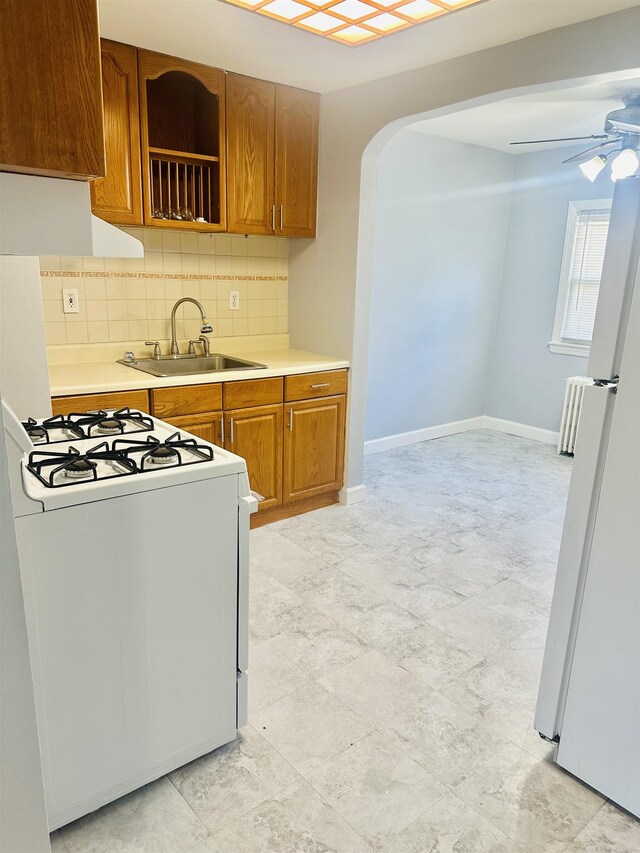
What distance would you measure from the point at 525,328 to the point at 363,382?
242cm

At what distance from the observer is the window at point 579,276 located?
4.86 metres

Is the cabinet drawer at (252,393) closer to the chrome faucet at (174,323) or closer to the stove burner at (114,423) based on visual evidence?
the chrome faucet at (174,323)

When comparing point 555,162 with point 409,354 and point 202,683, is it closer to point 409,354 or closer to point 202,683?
point 409,354

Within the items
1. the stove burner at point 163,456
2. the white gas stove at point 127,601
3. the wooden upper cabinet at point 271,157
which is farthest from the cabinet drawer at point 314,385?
the stove burner at point 163,456

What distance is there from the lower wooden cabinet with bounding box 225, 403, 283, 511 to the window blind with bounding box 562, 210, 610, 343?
303 centimetres

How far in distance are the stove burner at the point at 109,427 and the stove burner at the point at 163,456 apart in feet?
1.15

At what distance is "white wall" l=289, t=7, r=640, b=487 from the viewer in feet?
7.66

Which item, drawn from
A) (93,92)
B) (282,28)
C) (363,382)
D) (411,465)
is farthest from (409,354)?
(93,92)

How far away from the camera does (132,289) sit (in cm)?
334

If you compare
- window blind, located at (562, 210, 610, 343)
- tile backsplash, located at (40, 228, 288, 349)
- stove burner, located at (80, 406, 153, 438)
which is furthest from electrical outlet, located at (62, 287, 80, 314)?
window blind, located at (562, 210, 610, 343)

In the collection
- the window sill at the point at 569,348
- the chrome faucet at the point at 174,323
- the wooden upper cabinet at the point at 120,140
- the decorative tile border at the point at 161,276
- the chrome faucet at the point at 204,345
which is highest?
the wooden upper cabinet at the point at 120,140

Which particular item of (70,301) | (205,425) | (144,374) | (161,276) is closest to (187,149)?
(161,276)

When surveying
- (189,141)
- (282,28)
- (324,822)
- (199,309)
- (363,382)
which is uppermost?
(282,28)

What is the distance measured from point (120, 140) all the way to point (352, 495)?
7.84 feet
